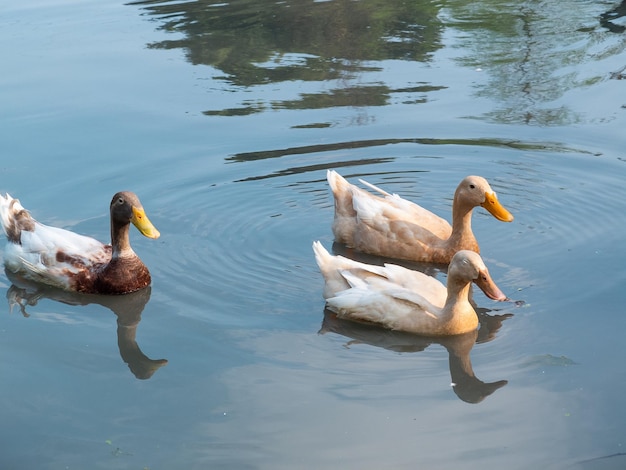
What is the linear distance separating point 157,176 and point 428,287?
3662 mm

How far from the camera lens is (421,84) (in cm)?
1220

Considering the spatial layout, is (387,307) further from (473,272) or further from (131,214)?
(131,214)

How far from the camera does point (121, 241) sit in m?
8.17

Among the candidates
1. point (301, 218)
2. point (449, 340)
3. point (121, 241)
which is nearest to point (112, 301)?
point (121, 241)

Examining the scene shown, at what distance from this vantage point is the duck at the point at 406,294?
7117 millimetres

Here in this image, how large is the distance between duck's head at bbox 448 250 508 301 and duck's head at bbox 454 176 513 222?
1.38m

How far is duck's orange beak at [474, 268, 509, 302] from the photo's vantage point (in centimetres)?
712

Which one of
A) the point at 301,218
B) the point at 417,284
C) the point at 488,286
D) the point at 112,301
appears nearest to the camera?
the point at 488,286

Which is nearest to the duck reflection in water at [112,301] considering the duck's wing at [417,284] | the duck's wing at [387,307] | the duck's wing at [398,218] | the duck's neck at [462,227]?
the duck's wing at [387,307]

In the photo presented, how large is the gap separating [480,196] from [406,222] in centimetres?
66

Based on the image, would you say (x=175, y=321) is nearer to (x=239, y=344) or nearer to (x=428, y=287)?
(x=239, y=344)

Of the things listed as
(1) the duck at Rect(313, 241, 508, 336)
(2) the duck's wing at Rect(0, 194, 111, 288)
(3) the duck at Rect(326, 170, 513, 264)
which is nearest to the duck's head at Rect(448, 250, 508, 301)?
(1) the duck at Rect(313, 241, 508, 336)

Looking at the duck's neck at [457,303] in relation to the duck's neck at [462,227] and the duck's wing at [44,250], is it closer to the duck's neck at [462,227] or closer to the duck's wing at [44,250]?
the duck's neck at [462,227]

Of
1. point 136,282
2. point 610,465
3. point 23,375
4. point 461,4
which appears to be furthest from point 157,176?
point 461,4
